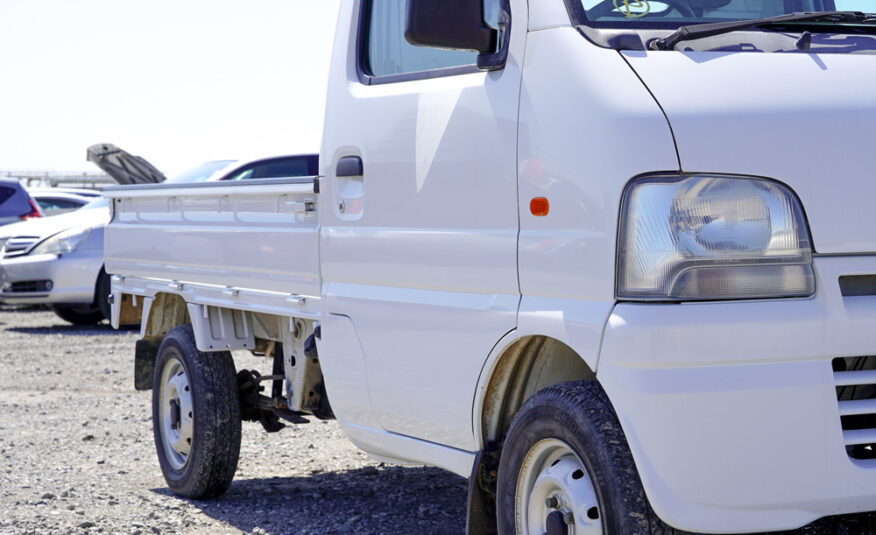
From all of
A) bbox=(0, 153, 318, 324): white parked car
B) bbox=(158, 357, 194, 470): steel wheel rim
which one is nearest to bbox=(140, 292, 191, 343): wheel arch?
bbox=(158, 357, 194, 470): steel wheel rim

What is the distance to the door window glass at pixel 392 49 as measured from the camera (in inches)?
160

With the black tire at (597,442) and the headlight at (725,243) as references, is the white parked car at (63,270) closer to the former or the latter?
the black tire at (597,442)

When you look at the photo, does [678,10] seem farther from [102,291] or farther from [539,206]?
[102,291]

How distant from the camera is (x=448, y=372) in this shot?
12.3 ft

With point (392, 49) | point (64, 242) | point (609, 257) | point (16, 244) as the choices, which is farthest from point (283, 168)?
point (609, 257)

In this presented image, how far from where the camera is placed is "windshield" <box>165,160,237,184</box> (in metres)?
11.1

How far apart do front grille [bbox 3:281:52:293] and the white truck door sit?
10307 millimetres

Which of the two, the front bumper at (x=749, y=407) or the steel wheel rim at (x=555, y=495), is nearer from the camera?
the front bumper at (x=749, y=407)

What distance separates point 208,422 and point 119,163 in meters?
10.1

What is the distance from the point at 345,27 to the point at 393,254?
108 cm

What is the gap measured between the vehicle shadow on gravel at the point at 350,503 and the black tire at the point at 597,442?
6.44 ft

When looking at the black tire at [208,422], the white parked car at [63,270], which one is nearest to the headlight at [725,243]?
the black tire at [208,422]

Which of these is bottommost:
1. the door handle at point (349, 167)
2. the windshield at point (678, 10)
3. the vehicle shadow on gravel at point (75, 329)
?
the vehicle shadow on gravel at point (75, 329)

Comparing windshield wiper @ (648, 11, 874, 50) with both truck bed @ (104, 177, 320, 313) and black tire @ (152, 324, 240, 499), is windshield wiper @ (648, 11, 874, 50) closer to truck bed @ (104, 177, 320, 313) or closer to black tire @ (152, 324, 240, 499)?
truck bed @ (104, 177, 320, 313)
